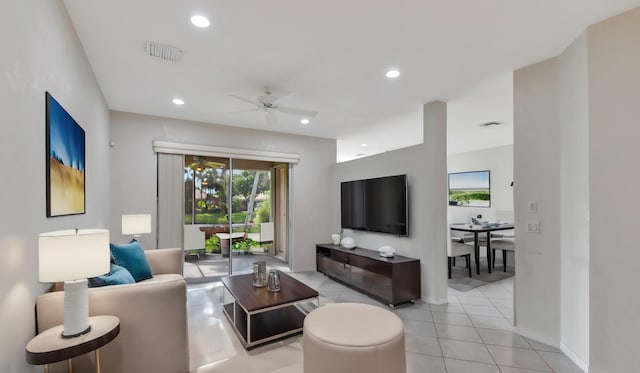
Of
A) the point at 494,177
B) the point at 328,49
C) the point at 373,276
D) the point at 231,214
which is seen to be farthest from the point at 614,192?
the point at 494,177

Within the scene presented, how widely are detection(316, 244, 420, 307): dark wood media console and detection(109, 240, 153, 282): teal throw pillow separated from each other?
2.72 metres

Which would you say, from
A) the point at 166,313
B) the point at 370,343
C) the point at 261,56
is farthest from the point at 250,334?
the point at 261,56

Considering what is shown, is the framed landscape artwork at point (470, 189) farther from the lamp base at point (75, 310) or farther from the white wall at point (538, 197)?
the lamp base at point (75, 310)

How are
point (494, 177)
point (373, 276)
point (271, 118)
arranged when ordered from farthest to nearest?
point (494, 177) < point (271, 118) < point (373, 276)

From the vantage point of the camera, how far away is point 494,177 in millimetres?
6637

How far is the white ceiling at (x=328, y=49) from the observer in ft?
6.48

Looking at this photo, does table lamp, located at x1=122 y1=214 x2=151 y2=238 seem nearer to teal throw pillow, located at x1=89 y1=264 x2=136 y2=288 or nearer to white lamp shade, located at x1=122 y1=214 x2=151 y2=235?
white lamp shade, located at x1=122 y1=214 x2=151 y2=235

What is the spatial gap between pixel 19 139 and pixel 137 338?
1362 mm

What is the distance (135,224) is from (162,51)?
2230 millimetres

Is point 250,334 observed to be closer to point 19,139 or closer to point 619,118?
point 19,139

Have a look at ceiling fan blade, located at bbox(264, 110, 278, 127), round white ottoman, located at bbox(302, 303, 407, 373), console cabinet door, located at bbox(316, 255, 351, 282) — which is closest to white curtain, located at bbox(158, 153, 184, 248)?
ceiling fan blade, located at bbox(264, 110, 278, 127)

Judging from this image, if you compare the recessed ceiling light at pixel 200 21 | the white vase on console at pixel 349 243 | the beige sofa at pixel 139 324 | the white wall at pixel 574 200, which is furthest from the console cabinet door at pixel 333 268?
the recessed ceiling light at pixel 200 21

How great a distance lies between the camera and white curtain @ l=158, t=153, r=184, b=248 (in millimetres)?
4414

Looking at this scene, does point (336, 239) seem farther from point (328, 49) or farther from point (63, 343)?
point (63, 343)
